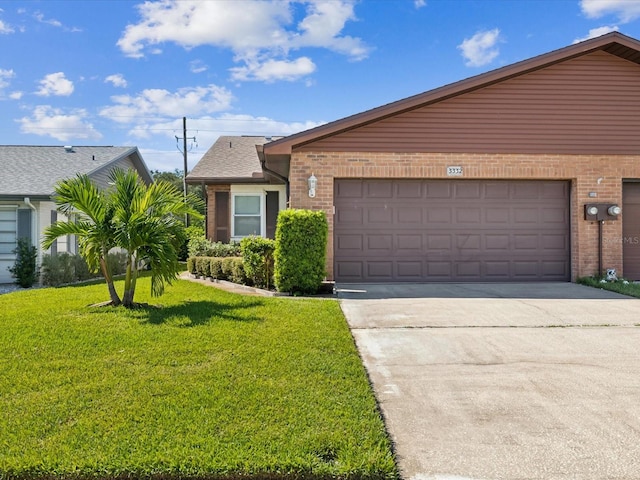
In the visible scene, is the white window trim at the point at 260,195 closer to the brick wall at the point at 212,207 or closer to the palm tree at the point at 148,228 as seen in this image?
the brick wall at the point at 212,207

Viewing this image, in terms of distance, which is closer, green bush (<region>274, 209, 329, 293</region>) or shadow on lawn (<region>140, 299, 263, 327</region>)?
shadow on lawn (<region>140, 299, 263, 327</region>)

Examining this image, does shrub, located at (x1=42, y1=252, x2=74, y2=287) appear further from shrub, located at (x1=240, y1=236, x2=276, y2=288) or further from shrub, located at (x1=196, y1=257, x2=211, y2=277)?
shrub, located at (x1=240, y1=236, x2=276, y2=288)

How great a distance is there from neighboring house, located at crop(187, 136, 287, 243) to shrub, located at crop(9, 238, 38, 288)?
491cm

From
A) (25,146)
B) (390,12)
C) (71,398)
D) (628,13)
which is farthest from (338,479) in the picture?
(25,146)

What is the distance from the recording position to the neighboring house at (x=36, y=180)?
13.5 meters

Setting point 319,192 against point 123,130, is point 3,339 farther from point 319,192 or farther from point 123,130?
point 123,130

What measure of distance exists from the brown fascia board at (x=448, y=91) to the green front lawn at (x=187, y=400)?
4985 mm

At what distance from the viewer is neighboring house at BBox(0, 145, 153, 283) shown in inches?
531

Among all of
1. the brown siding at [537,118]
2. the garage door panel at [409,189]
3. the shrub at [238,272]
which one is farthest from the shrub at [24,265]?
the garage door panel at [409,189]

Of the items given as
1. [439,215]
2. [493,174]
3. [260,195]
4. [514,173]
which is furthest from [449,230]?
[260,195]

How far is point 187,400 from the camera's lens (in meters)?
3.59

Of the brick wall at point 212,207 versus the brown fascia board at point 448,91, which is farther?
the brick wall at point 212,207

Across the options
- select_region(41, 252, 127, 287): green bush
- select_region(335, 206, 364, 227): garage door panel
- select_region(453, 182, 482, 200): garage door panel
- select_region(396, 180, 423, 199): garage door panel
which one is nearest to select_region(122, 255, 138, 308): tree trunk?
select_region(335, 206, 364, 227): garage door panel

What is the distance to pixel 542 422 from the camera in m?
3.37
